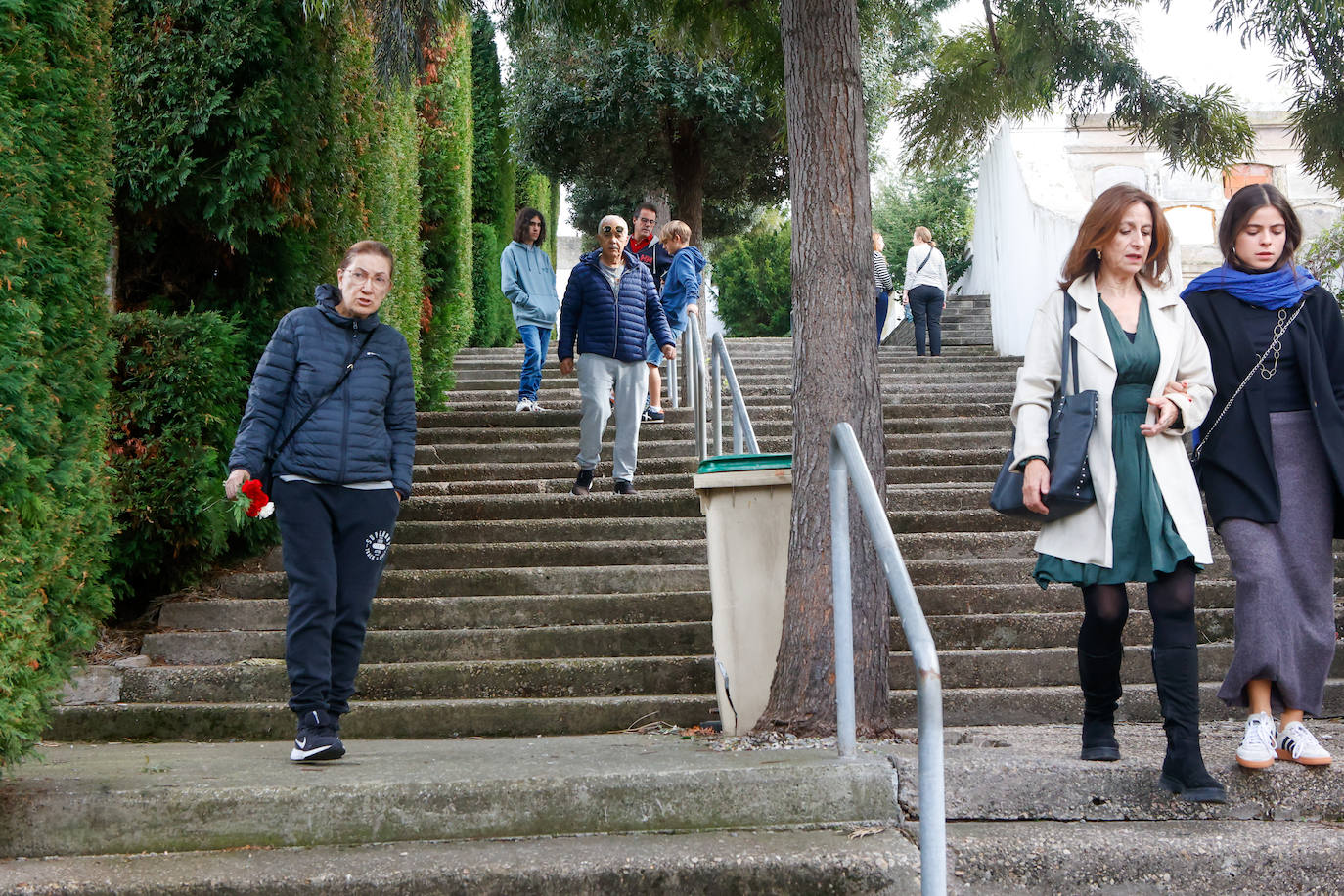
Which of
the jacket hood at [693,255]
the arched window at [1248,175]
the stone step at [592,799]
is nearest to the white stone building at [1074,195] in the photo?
the arched window at [1248,175]

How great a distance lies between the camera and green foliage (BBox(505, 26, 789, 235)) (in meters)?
15.3

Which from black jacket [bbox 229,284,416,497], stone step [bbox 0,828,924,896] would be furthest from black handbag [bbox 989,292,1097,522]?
black jacket [bbox 229,284,416,497]

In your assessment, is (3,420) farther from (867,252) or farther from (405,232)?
(405,232)

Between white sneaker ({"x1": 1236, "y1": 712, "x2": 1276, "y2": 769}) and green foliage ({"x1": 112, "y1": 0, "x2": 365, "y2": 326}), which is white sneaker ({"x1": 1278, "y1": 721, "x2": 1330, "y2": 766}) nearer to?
white sneaker ({"x1": 1236, "y1": 712, "x2": 1276, "y2": 769})

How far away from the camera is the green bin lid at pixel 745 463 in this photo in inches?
171

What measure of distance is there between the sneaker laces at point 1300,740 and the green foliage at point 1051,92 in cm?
323

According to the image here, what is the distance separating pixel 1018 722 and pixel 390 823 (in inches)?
94.0

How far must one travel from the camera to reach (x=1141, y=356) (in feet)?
11.2

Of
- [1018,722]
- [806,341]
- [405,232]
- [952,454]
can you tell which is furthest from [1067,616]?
[405,232]

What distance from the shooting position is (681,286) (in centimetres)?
952

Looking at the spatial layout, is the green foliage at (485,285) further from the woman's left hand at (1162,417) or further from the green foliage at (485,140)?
the woman's left hand at (1162,417)

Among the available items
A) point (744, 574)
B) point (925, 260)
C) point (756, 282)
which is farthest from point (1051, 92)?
point (756, 282)

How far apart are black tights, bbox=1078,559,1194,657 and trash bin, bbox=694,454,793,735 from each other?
1.13 meters

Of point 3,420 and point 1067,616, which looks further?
point 1067,616
